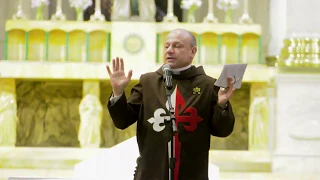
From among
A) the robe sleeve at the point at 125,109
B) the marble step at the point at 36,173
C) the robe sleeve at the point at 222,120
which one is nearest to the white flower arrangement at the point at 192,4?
the marble step at the point at 36,173

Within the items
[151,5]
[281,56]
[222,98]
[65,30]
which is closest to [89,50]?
[65,30]

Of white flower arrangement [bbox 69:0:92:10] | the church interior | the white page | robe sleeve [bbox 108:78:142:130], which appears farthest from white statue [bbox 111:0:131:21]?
the white page

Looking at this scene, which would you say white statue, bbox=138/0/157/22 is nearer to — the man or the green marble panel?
the green marble panel

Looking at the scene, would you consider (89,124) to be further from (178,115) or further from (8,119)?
(178,115)

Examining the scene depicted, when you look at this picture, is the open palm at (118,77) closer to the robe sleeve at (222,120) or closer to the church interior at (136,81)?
the robe sleeve at (222,120)

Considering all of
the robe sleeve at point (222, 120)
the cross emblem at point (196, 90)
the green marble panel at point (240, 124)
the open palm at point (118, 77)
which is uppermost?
the open palm at point (118, 77)

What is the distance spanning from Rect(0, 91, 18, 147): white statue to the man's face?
13.8ft

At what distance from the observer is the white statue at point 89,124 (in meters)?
7.42

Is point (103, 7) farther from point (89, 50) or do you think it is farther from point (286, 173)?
point (286, 173)

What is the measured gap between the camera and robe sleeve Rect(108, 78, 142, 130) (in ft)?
11.4

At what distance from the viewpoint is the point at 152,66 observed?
7.58 meters

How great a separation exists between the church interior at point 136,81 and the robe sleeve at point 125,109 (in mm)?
3265

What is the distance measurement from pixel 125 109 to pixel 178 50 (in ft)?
1.40

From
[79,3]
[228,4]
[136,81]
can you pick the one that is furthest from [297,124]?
[79,3]
